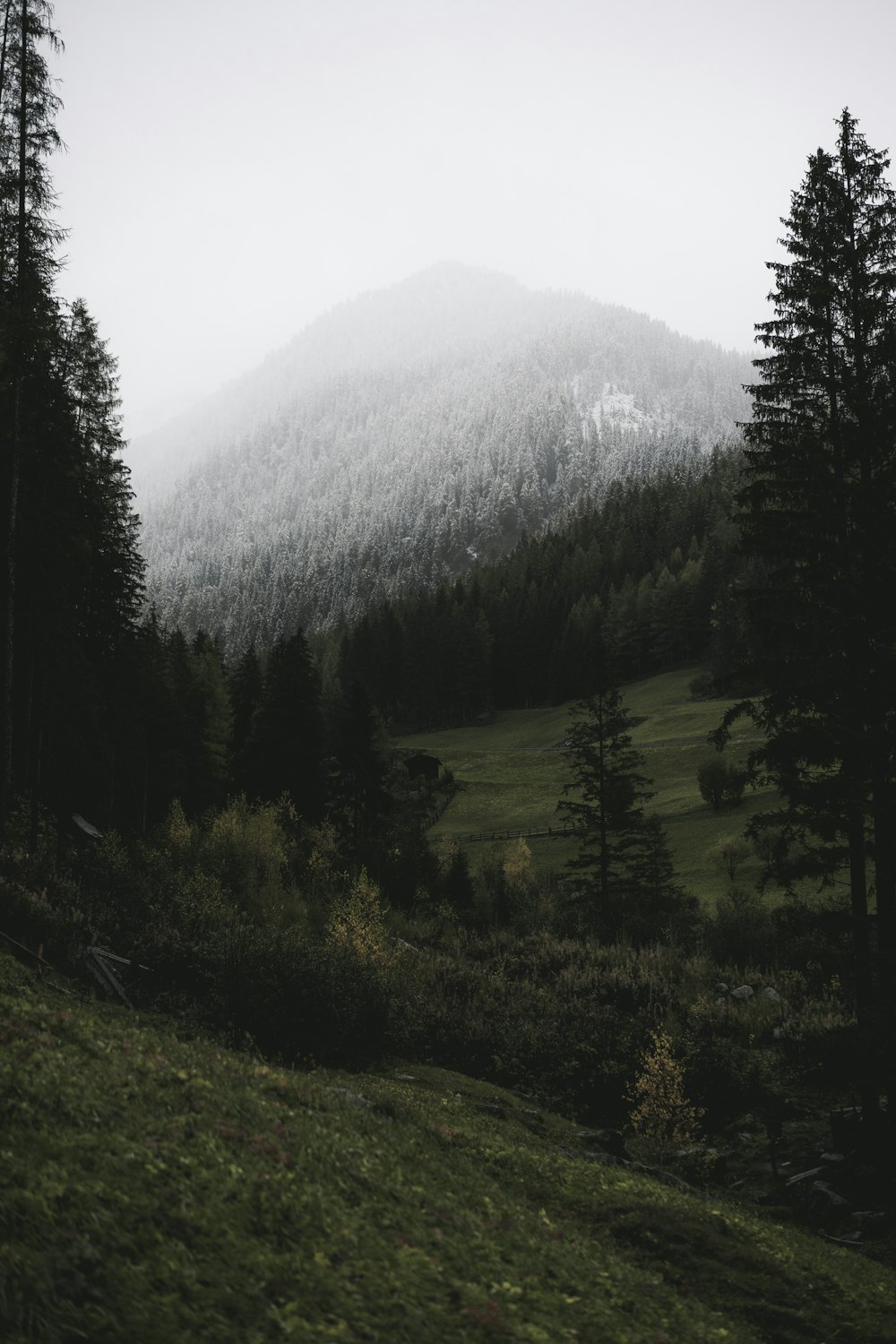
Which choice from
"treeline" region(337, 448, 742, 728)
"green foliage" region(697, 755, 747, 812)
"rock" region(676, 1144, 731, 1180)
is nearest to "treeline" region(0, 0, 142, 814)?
"rock" region(676, 1144, 731, 1180)

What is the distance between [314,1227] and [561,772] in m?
78.8

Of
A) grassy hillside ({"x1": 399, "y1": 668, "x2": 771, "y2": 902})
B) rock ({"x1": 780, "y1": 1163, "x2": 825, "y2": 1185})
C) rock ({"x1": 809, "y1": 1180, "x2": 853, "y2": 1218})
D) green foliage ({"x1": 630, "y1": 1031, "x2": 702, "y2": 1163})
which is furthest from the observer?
grassy hillside ({"x1": 399, "y1": 668, "x2": 771, "y2": 902})

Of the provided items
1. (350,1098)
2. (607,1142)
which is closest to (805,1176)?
(607,1142)

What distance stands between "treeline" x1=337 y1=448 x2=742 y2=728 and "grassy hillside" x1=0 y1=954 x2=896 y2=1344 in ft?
338

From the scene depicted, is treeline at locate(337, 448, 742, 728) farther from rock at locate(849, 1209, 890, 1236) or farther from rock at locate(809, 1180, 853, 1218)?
rock at locate(849, 1209, 890, 1236)

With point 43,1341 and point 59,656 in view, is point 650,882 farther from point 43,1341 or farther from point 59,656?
point 43,1341

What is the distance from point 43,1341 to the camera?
4.14 metres

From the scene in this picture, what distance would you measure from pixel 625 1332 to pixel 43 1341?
17.1ft

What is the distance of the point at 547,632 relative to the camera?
135 metres

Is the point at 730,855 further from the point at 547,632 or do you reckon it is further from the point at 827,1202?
the point at 547,632

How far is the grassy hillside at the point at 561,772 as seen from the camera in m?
55.9

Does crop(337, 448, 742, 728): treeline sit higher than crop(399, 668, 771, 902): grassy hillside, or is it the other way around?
crop(337, 448, 742, 728): treeline

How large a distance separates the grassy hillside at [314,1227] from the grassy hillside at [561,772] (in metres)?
37.6

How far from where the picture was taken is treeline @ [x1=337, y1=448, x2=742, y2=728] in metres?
125
